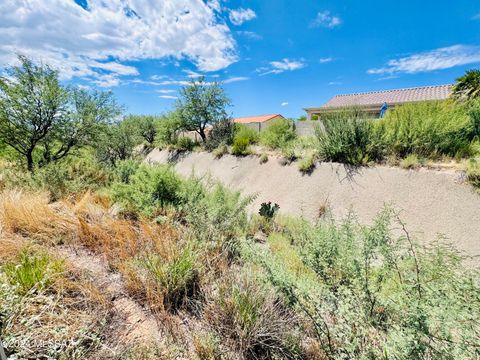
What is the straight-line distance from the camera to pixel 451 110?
577 centimetres

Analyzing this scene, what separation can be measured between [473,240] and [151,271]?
500cm

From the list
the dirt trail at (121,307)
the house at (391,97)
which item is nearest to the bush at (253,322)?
the dirt trail at (121,307)

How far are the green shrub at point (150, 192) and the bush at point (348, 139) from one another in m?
4.33

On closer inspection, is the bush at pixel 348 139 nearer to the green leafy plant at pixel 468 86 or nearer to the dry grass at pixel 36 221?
the green leafy plant at pixel 468 86

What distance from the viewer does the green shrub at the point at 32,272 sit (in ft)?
6.50

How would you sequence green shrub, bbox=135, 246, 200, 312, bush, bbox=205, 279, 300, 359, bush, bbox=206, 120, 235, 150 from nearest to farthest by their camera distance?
bush, bbox=205, 279, 300, 359, green shrub, bbox=135, 246, 200, 312, bush, bbox=206, 120, 235, 150

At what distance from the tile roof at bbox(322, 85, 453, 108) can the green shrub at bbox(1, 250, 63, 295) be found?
16.7 meters

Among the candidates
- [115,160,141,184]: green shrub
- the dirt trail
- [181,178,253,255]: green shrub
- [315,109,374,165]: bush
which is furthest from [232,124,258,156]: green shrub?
the dirt trail

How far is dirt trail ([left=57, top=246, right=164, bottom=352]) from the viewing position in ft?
6.05

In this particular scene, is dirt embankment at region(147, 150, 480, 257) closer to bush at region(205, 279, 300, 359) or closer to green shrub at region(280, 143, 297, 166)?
green shrub at region(280, 143, 297, 166)

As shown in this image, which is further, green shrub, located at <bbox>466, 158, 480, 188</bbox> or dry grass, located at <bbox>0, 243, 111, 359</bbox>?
green shrub, located at <bbox>466, 158, 480, 188</bbox>

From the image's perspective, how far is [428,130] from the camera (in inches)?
218

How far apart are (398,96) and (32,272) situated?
23.0 m

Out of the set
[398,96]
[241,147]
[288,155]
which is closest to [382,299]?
[288,155]
